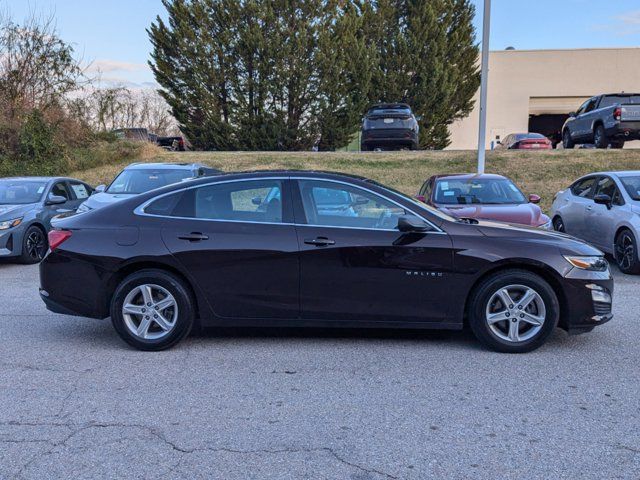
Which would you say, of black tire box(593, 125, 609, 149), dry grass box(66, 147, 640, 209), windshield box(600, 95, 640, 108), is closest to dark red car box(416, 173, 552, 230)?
dry grass box(66, 147, 640, 209)

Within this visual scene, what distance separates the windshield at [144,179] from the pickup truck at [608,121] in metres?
12.9

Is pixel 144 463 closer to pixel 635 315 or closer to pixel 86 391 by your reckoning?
pixel 86 391

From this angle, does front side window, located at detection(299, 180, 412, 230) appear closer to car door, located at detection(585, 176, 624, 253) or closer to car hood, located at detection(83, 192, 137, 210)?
car door, located at detection(585, 176, 624, 253)

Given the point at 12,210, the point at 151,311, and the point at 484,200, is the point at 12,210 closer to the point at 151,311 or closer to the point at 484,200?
the point at 151,311

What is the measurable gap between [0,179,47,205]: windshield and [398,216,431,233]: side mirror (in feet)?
25.9

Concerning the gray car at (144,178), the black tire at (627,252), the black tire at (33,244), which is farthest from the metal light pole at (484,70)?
the black tire at (33,244)

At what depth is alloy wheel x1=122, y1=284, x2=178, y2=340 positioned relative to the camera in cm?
506

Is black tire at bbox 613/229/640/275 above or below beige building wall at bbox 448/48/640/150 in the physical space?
below

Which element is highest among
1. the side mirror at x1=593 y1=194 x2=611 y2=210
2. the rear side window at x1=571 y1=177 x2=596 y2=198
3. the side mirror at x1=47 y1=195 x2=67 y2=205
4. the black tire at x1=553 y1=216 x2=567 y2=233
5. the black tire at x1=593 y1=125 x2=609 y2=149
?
the black tire at x1=593 y1=125 x2=609 y2=149

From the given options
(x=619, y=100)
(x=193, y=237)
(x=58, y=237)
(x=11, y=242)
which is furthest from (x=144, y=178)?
(x=619, y=100)

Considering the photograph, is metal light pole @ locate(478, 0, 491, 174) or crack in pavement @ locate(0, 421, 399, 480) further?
metal light pole @ locate(478, 0, 491, 174)

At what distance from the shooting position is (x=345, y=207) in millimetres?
5168

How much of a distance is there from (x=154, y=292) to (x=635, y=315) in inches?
199

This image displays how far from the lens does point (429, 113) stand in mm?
29031
